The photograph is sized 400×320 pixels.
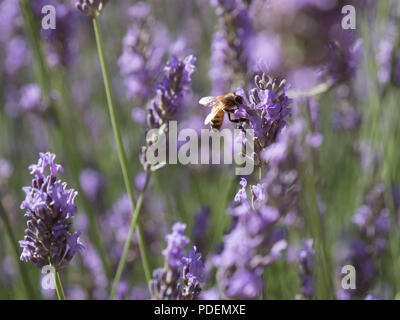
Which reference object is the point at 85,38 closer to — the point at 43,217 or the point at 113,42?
the point at 113,42

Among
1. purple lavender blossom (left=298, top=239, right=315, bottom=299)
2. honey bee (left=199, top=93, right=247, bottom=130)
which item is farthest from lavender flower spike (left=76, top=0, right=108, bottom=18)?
purple lavender blossom (left=298, top=239, right=315, bottom=299)

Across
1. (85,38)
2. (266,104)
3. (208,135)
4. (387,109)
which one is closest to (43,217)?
(266,104)

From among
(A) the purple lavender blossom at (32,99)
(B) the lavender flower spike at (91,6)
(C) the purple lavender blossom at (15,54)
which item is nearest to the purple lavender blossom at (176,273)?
(B) the lavender flower spike at (91,6)

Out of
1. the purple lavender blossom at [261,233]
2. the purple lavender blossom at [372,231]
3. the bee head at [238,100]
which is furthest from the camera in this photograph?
the purple lavender blossom at [372,231]

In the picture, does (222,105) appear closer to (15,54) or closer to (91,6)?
(91,6)

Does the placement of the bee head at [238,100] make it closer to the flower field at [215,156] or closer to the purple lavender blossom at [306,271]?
the flower field at [215,156]

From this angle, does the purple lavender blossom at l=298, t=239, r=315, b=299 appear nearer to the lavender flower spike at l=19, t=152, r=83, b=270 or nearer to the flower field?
the flower field
